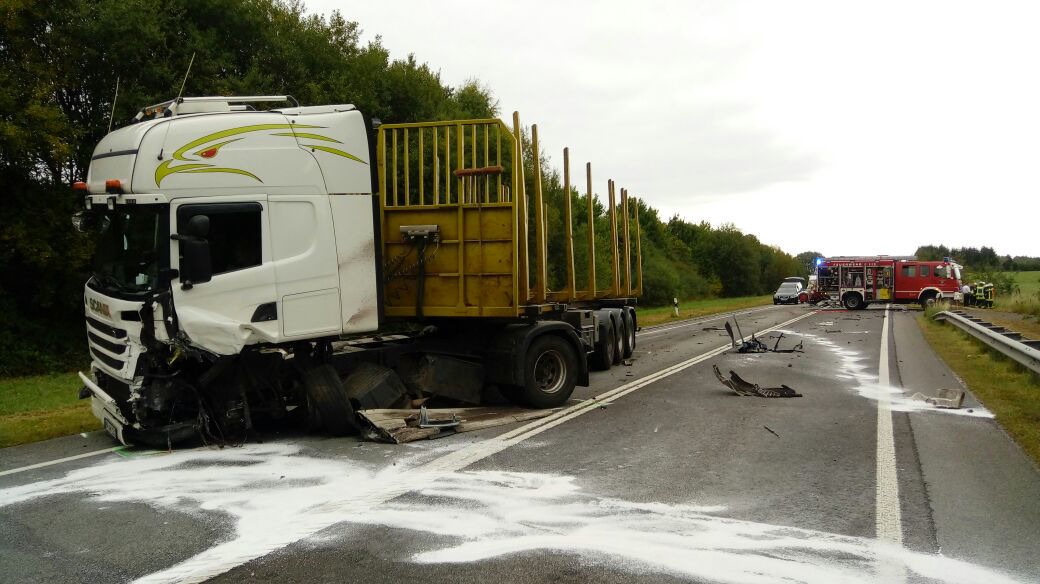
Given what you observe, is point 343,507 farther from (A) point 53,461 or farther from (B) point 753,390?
(B) point 753,390

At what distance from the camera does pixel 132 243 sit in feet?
23.6

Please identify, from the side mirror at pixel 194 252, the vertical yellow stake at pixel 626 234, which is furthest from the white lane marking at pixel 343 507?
the vertical yellow stake at pixel 626 234

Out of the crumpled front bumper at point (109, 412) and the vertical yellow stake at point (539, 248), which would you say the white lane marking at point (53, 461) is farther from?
the vertical yellow stake at point (539, 248)

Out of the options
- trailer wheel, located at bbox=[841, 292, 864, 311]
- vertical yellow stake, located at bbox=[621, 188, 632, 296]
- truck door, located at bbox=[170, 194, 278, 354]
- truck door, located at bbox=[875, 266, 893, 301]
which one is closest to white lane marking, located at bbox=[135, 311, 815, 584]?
truck door, located at bbox=[170, 194, 278, 354]

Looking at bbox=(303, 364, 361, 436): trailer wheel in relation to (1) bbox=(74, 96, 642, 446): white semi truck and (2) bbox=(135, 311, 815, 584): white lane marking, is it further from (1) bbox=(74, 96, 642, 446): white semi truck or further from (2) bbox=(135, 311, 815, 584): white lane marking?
(2) bbox=(135, 311, 815, 584): white lane marking

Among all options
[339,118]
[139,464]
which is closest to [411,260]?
[339,118]

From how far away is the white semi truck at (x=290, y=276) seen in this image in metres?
7.09

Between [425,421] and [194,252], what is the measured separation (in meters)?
2.87

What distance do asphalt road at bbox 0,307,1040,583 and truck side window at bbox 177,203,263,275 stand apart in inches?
72.4

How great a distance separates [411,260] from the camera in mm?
9320

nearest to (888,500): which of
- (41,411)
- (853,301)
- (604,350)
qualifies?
(604,350)

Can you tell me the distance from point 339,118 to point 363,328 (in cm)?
227

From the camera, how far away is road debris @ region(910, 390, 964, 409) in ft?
32.4

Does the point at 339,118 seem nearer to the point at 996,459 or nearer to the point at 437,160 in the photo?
the point at 437,160
